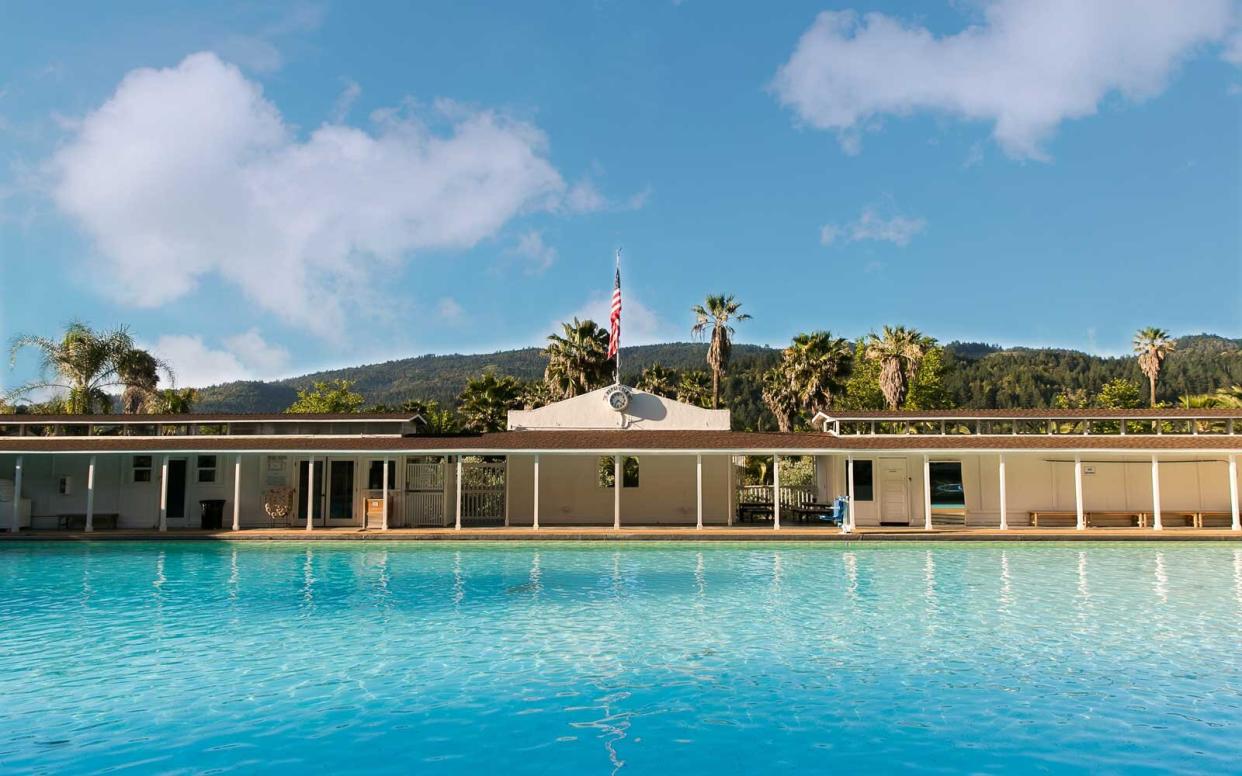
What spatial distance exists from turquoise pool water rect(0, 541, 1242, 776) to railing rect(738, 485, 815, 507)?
12.1 metres

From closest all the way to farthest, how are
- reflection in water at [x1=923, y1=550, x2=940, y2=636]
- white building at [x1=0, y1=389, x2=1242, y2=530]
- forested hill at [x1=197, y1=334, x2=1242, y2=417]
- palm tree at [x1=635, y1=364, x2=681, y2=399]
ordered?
reflection in water at [x1=923, y1=550, x2=940, y2=636]
white building at [x1=0, y1=389, x2=1242, y2=530]
palm tree at [x1=635, y1=364, x2=681, y2=399]
forested hill at [x1=197, y1=334, x2=1242, y2=417]

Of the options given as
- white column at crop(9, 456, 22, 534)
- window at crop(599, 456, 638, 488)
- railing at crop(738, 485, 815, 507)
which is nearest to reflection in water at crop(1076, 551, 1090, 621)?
railing at crop(738, 485, 815, 507)

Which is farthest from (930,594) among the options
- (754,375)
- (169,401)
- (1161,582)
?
(754,375)

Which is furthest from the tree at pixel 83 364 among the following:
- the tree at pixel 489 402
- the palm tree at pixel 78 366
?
the tree at pixel 489 402

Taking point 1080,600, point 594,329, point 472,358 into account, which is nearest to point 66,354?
point 594,329

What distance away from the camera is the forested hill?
315 ft

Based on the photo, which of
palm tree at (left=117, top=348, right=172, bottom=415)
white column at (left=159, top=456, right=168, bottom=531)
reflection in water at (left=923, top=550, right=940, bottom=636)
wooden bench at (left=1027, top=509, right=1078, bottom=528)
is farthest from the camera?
palm tree at (left=117, top=348, right=172, bottom=415)

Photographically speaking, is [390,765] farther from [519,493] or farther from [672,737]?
[519,493]

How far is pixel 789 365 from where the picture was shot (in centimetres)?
4519

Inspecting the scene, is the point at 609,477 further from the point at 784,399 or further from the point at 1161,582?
the point at 784,399

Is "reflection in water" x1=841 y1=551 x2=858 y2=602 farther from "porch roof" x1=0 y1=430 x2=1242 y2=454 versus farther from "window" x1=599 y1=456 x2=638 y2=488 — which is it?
"window" x1=599 y1=456 x2=638 y2=488

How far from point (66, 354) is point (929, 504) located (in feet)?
97.9

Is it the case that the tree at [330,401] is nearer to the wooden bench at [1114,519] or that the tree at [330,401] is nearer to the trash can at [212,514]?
the trash can at [212,514]

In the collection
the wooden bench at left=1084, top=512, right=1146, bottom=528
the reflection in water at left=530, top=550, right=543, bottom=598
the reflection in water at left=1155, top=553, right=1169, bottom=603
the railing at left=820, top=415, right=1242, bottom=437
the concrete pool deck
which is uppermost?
the railing at left=820, top=415, right=1242, bottom=437
